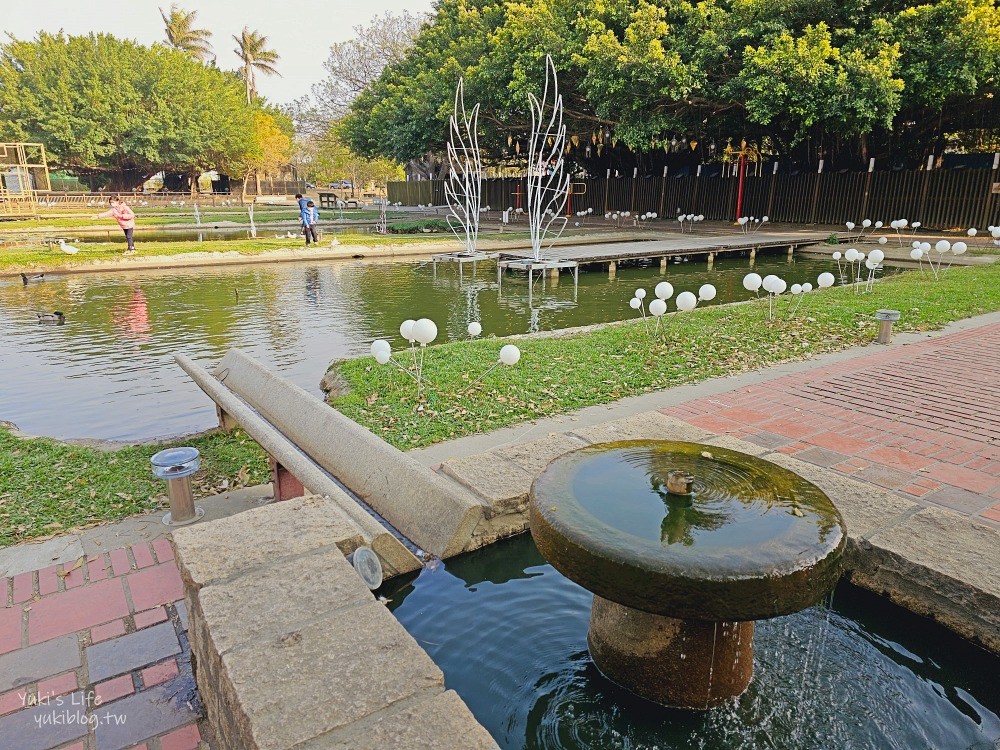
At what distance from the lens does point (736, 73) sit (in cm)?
1977

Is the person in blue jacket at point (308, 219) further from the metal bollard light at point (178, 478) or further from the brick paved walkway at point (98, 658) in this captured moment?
the brick paved walkway at point (98, 658)

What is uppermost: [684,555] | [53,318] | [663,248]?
[684,555]

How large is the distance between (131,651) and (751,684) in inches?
103

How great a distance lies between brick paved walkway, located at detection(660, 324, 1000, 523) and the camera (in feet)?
14.0

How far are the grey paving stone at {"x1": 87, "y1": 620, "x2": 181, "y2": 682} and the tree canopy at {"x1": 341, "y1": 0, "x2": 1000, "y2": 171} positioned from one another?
18.4 metres

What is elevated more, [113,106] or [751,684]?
[113,106]

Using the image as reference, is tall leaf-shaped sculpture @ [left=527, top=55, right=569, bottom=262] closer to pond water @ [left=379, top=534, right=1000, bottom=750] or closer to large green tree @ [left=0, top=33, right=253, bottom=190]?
pond water @ [left=379, top=534, right=1000, bottom=750]

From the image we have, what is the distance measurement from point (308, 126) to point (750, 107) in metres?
48.0

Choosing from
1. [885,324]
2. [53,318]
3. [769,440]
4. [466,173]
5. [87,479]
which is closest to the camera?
[87,479]

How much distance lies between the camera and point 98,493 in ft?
14.4

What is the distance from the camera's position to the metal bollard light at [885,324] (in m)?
7.61

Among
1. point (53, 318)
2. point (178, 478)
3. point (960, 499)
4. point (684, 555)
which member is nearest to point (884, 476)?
point (960, 499)

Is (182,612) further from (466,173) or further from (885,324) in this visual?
(466,173)

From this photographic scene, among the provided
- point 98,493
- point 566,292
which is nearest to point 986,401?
point 98,493
